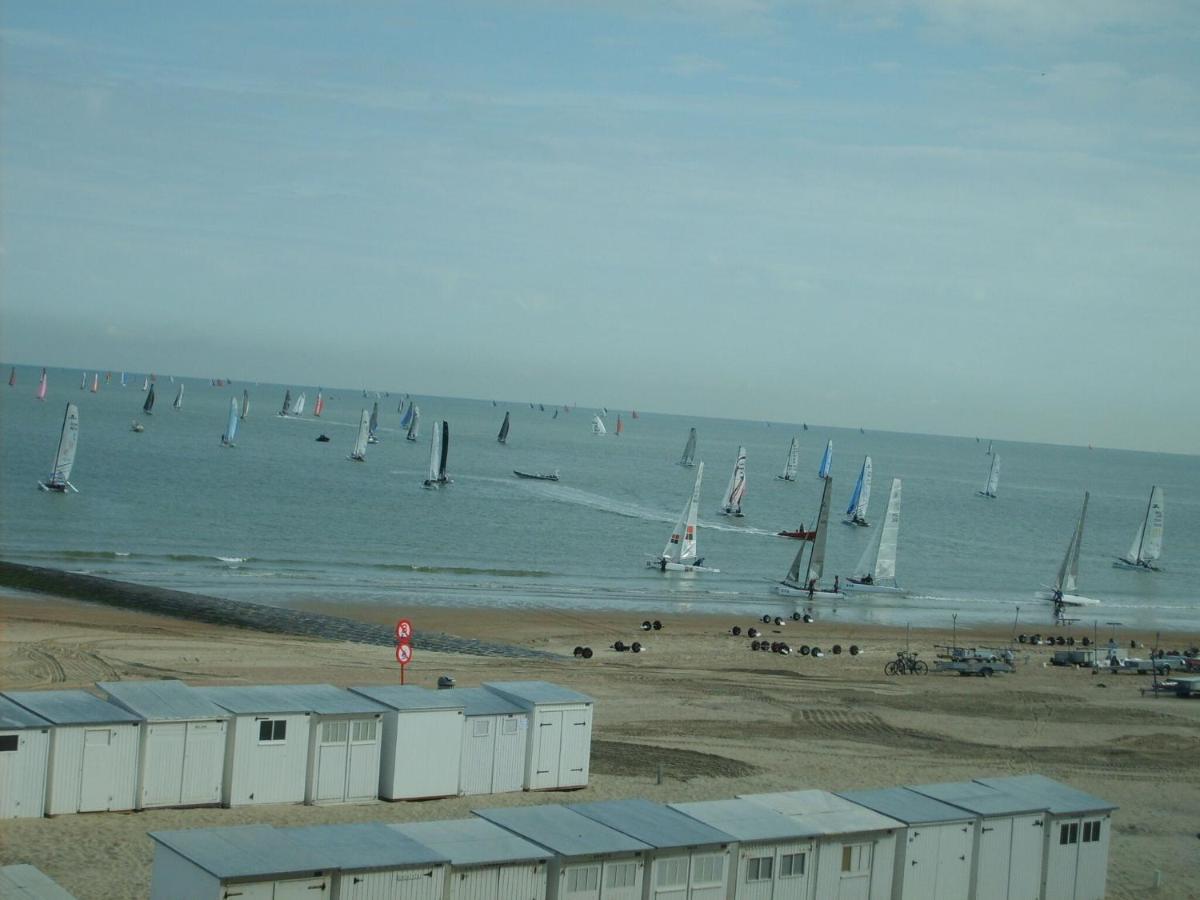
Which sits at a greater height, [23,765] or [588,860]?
[588,860]

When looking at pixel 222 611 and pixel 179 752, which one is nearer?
pixel 179 752

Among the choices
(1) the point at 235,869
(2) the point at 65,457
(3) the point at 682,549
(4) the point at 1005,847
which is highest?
(2) the point at 65,457

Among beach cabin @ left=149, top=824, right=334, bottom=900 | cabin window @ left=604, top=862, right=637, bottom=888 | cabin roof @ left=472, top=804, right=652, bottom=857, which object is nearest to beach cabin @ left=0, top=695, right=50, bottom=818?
beach cabin @ left=149, top=824, right=334, bottom=900

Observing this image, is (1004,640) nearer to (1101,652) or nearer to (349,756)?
(1101,652)

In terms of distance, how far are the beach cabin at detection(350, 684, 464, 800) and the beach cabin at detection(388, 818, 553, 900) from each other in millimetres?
5639

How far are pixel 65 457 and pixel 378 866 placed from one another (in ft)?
245

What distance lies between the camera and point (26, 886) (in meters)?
17.1

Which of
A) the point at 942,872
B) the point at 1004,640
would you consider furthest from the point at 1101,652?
the point at 942,872

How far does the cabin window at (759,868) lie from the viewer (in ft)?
68.1

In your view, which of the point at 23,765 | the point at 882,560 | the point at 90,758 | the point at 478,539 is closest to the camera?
the point at 23,765

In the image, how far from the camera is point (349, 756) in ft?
83.5

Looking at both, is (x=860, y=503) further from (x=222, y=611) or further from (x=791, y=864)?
(x=791, y=864)

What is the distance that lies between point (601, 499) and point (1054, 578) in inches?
1694

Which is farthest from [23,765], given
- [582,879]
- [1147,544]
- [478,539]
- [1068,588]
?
[1147,544]
